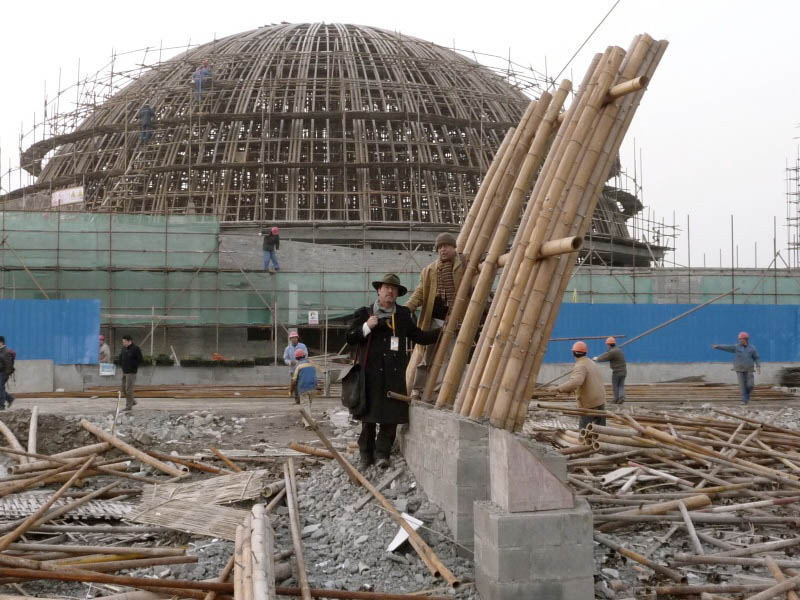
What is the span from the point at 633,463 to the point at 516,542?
4057 mm

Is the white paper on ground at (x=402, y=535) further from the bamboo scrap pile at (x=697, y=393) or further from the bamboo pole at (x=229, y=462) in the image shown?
the bamboo scrap pile at (x=697, y=393)

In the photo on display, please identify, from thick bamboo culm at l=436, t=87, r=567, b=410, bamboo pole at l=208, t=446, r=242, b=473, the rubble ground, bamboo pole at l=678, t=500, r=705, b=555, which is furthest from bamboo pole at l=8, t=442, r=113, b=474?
bamboo pole at l=678, t=500, r=705, b=555

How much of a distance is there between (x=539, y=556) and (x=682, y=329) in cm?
2268

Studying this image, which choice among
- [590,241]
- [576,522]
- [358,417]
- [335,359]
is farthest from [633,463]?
[590,241]

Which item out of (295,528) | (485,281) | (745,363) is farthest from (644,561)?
(745,363)

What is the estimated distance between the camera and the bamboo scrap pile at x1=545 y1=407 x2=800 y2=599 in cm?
676

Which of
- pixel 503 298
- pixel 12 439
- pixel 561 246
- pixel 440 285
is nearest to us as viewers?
pixel 561 246

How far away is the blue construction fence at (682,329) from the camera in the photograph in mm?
27078

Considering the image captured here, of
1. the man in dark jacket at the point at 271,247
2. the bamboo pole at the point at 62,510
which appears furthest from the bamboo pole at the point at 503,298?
the man in dark jacket at the point at 271,247

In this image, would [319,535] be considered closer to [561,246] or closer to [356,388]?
[356,388]

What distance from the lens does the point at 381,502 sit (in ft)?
24.3

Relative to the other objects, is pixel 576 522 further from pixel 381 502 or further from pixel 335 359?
pixel 335 359

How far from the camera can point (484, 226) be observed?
912 cm

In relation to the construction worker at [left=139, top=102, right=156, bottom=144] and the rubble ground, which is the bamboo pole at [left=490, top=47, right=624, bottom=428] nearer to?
the rubble ground
